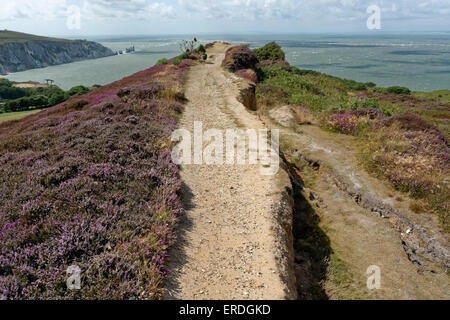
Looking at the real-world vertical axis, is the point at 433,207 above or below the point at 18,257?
below

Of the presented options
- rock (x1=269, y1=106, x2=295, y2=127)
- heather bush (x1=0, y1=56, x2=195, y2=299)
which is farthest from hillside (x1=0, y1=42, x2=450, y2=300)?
rock (x1=269, y1=106, x2=295, y2=127)

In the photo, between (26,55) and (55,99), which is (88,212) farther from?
(26,55)

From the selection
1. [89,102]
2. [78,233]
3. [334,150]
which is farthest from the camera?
[89,102]

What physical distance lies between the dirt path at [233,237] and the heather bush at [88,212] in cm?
65

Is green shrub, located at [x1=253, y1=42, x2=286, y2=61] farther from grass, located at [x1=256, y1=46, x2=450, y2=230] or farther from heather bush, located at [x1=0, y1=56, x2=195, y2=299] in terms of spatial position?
heather bush, located at [x1=0, y1=56, x2=195, y2=299]

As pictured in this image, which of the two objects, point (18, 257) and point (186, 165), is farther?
point (186, 165)

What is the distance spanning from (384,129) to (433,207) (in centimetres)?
766

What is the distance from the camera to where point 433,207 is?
10352 mm

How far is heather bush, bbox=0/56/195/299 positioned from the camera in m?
5.00

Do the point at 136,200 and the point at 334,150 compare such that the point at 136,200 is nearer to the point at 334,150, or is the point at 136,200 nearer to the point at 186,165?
the point at 186,165

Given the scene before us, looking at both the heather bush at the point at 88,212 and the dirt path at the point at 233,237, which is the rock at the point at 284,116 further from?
the heather bush at the point at 88,212

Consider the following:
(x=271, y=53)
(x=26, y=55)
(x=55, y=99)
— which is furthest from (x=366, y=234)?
(x=26, y=55)

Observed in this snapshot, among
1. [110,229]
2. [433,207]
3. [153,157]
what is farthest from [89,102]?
[433,207]

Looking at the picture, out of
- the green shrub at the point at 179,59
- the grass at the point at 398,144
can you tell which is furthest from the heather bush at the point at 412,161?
the green shrub at the point at 179,59
